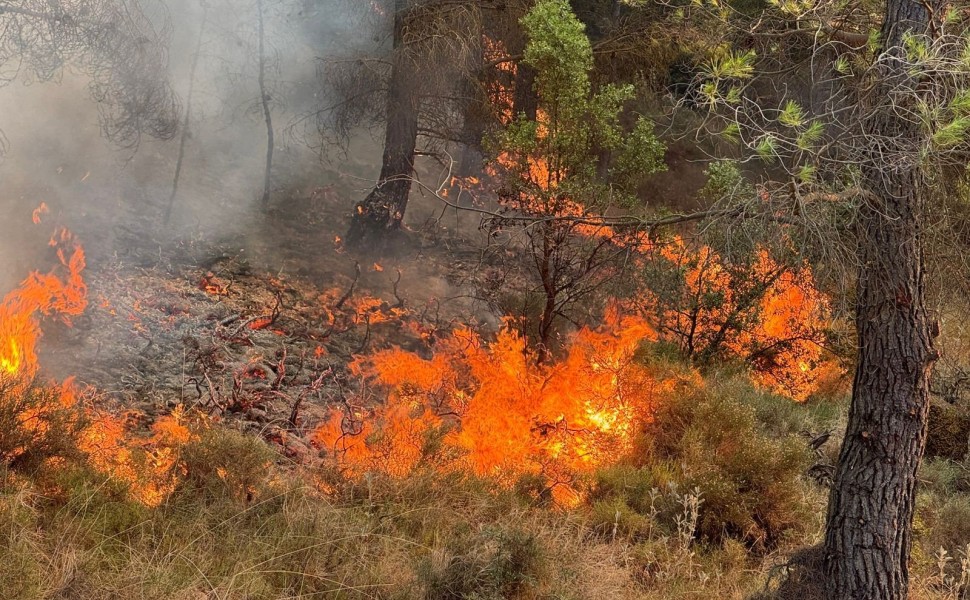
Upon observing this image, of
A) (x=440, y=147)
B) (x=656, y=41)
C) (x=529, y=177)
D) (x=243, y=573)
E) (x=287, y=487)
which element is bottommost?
(x=243, y=573)

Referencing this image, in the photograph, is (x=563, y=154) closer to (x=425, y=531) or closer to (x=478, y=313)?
(x=478, y=313)

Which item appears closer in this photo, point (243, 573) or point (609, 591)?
point (243, 573)

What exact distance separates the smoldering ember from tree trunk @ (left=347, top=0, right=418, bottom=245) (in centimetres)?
5

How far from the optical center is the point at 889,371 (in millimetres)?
4203

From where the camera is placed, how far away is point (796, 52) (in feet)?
21.3

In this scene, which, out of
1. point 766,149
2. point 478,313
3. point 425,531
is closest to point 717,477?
point 425,531

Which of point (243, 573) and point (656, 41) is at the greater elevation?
point (656, 41)

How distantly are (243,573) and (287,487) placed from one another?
1.07 metres

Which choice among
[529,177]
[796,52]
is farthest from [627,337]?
[796,52]

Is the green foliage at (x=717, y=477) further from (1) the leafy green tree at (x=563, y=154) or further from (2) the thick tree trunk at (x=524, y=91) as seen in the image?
(2) the thick tree trunk at (x=524, y=91)

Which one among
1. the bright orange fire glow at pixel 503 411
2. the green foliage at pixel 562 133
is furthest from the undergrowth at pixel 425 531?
the green foliage at pixel 562 133

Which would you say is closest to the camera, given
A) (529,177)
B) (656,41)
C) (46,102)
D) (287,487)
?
(287,487)

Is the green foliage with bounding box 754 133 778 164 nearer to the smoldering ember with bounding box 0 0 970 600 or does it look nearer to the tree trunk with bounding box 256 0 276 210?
the smoldering ember with bounding box 0 0 970 600

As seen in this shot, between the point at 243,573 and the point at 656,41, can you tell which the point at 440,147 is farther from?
the point at 243,573
